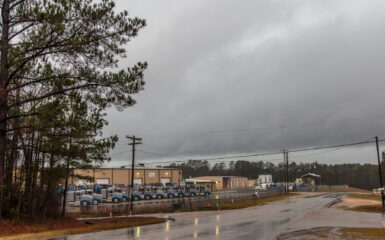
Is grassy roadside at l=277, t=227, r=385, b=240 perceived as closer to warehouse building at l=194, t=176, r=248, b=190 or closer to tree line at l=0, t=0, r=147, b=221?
tree line at l=0, t=0, r=147, b=221

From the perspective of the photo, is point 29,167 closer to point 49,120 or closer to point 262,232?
point 49,120

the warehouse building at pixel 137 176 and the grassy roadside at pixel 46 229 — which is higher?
the warehouse building at pixel 137 176

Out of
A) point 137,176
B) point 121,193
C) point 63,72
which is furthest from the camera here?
point 137,176

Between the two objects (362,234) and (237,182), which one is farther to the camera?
(237,182)

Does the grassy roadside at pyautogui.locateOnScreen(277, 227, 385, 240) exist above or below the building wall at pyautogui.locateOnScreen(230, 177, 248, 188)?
below

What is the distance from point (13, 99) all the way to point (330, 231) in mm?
17774

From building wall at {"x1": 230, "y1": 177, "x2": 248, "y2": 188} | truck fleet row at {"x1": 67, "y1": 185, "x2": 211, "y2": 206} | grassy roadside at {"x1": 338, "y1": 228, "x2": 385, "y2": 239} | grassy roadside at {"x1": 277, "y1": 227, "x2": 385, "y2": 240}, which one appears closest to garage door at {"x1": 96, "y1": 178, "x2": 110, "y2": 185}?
truck fleet row at {"x1": 67, "y1": 185, "x2": 211, "y2": 206}

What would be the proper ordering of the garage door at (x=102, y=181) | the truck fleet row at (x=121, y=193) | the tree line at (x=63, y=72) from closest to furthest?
the tree line at (x=63, y=72)
the truck fleet row at (x=121, y=193)
the garage door at (x=102, y=181)

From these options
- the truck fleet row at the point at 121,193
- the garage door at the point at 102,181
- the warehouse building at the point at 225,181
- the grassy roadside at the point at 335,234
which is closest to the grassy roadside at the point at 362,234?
the grassy roadside at the point at 335,234

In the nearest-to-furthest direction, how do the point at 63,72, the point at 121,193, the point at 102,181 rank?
the point at 63,72 → the point at 121,193 → the point at 102,181

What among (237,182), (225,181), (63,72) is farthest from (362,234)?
(237,182)

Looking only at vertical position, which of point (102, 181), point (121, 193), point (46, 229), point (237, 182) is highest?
point (102, 181)

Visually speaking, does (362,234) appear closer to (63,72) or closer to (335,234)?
(335,234)

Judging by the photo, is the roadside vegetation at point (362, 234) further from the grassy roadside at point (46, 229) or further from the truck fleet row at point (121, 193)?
the truck fleet row at point (121, 193)
